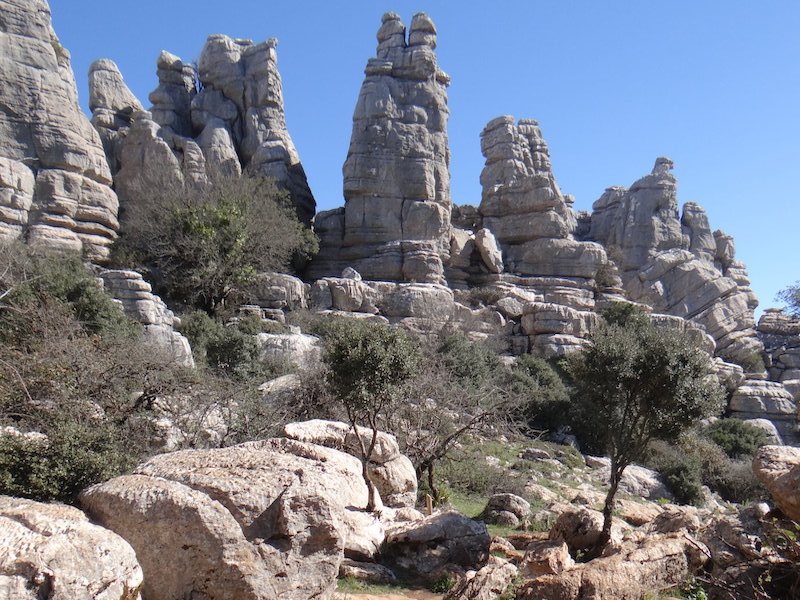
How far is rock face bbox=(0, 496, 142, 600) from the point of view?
17.1ft

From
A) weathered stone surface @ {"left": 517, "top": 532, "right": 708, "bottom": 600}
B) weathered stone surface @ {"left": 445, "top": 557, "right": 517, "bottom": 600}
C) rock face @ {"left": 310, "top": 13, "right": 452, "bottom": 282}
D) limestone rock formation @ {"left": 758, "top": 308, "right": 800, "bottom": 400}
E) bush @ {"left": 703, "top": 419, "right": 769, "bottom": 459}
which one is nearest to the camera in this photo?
weathered stone surface @ {"left": 517, "top": 532, "right": 708, "bottom": 600}

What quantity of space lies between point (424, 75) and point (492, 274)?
11.8m

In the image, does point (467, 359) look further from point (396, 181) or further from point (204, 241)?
point (396, 181)

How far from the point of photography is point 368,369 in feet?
38.9

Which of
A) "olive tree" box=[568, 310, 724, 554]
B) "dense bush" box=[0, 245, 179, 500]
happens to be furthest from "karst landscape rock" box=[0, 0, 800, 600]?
"olive tree" box=[568, 310, 724, 554]

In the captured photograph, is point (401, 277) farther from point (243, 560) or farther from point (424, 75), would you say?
point (243, 560)

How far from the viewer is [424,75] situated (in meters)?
38.8

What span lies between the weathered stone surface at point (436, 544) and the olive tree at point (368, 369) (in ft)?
5.85

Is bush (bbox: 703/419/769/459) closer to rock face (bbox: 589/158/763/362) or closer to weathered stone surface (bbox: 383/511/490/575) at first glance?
rock face (bbox: 589/158/763/362)

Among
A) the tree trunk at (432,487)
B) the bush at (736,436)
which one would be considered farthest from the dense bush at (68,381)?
the bush at (736,436)

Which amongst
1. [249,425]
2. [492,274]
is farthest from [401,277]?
[249,425]

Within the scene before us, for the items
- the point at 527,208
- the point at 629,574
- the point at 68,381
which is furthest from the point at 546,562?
the point at 527,208

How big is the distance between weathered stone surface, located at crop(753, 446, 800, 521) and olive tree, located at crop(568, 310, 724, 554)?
12.3ft

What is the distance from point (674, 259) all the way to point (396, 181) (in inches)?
803
